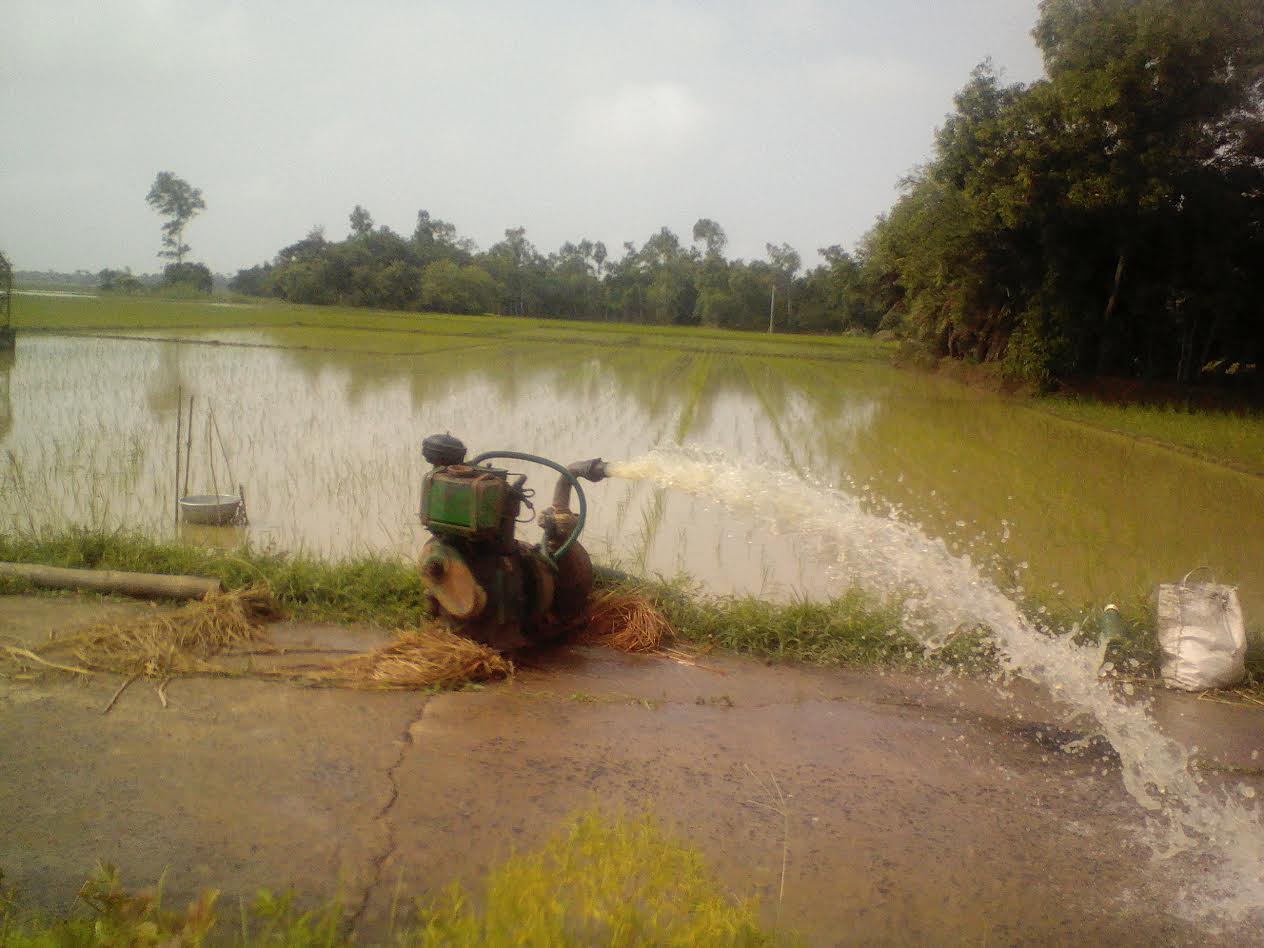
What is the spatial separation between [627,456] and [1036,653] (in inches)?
223

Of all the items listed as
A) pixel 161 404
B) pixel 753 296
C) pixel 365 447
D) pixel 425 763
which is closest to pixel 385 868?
pixel 425 763

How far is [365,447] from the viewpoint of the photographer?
909 cm

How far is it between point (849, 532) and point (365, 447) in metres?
5.35

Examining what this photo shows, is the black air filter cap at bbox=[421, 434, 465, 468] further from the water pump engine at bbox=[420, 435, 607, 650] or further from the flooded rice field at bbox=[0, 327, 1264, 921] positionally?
the flooded rice field at bbox=[0, 327, 1264, 921]

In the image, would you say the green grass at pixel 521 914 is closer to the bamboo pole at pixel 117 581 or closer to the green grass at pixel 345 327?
the bamboo pole at pixel 117 581

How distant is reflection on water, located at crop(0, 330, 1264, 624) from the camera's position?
6258 millimetres

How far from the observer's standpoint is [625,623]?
4.56m

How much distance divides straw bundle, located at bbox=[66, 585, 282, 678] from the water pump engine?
35.4 inches

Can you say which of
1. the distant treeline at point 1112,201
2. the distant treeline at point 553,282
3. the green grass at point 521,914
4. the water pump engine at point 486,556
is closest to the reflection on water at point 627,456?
the water pump engine at point 486,556

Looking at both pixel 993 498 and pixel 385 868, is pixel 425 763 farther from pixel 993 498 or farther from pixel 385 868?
pixel 993 498

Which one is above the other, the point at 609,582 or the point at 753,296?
the point at 753,296

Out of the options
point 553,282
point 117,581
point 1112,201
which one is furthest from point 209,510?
point 553,282

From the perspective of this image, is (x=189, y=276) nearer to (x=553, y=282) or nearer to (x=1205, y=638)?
(x=553, y=282)

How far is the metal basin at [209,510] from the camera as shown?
6098 millimetres
